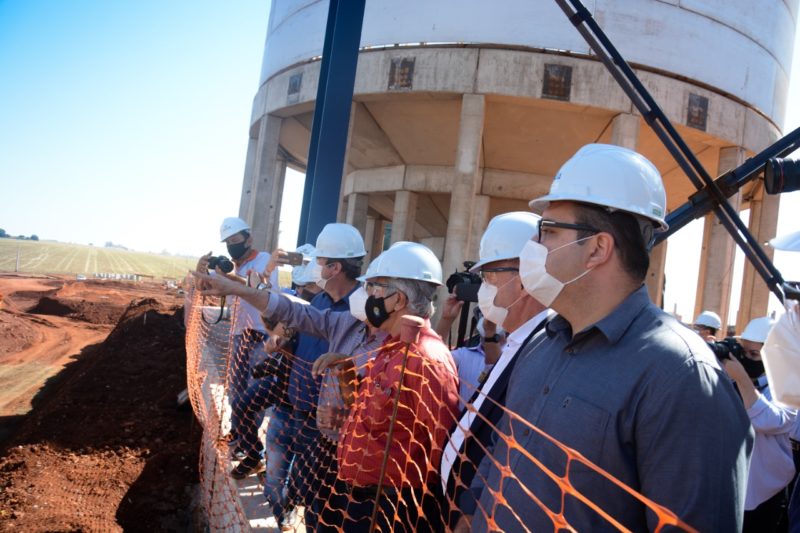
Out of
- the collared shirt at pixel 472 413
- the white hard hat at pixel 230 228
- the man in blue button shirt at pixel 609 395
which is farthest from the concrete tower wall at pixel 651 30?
the man in blue button shirt at pixel 609 395

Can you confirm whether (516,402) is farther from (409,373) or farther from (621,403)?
(409,373)

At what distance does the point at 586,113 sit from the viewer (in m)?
13.2

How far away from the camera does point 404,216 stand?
61.4 feet

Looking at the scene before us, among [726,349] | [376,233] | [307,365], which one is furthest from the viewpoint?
[376,233]

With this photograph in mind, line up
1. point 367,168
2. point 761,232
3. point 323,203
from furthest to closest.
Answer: point 367,168 → point 761,232 → point 323,203

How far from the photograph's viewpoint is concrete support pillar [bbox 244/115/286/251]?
17.2 m

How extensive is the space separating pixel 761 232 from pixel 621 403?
17.6 metres

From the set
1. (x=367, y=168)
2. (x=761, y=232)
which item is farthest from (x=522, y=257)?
(x=367, y=168)

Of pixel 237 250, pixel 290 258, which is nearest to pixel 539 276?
pixel 290 258

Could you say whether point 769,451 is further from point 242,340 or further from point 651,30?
point 651,30

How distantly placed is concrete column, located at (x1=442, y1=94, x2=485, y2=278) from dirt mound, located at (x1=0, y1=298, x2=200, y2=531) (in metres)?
7.07

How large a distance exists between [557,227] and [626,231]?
0.22 m

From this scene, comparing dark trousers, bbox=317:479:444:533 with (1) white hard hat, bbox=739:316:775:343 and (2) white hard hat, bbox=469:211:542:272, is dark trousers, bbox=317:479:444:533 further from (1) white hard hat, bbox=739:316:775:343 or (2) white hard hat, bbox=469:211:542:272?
(1) white hard hat, bbox=739:316:775:343

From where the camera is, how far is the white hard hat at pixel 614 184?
1.75 meters
